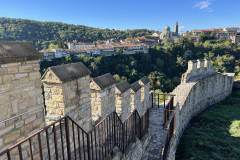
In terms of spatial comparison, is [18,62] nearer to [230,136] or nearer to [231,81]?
[230,136]

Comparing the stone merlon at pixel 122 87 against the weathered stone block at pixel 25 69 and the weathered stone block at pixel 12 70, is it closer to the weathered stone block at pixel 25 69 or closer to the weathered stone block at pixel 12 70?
the weathered stone block at pixel 25 69

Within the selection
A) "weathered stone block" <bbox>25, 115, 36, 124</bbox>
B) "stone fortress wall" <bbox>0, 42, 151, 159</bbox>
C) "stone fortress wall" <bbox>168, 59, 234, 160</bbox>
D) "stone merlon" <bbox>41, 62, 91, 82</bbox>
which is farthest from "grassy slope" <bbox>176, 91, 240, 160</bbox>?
"weathered stone block" <bbox>25, 115, 36, 124</bbox>

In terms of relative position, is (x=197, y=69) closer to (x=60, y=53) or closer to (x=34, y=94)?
(x=34, y=94)

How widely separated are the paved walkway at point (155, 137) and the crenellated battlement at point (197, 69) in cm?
764

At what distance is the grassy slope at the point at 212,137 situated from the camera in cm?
854

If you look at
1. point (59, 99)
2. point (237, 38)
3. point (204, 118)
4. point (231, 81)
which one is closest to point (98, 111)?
point (59, 99)

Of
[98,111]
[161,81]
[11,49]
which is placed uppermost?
[11,49]

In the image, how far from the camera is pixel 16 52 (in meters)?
2.46

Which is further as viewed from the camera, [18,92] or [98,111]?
[98,111]

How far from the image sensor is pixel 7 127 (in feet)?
8.03

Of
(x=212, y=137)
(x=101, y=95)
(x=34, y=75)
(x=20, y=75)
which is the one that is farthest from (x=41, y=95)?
(x=212, y=137)

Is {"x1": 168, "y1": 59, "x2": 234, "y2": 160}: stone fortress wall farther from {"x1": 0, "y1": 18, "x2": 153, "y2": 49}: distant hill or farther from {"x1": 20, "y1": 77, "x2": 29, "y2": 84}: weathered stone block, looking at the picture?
{"x1": 0, "y1": 18, "x2": 153, "y2": 49}: distant hill

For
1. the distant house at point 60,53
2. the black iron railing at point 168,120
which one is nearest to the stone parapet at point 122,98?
the black iron railing at point 168,120

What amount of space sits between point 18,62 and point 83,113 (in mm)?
1916
